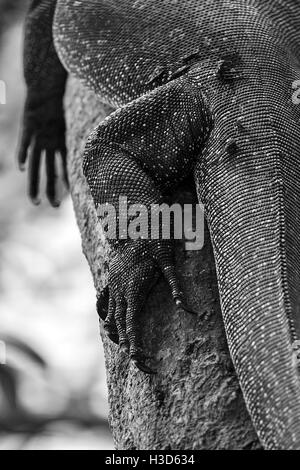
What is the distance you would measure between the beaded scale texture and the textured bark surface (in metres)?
0.06

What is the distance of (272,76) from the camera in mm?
3668

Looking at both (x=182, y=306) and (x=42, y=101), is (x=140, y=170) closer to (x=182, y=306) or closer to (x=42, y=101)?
(x=182, y=306)

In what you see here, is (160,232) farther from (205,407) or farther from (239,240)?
(205,407)

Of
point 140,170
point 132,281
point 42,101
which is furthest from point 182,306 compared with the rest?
point 42,101

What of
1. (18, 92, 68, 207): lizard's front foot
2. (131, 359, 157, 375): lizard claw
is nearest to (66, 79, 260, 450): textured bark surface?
(131, 359, 157, 375): lizard claw

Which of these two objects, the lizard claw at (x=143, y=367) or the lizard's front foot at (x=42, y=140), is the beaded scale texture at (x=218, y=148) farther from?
the lizard's front foot at (x=42, y=140)

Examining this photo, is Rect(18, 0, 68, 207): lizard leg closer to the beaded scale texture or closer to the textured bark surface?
the beaded scale texture

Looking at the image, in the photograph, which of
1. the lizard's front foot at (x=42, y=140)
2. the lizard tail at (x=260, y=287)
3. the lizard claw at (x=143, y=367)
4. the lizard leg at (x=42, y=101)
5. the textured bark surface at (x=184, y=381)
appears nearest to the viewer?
the lizard tail at (x=260, y=287)

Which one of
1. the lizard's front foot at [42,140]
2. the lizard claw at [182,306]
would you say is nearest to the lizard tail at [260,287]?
the lizard claw at [182,306]

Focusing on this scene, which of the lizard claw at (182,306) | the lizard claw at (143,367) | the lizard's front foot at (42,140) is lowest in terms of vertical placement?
the lizard's front foot at (42,140)

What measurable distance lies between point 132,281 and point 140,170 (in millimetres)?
431

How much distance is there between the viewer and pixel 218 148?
3.41 m

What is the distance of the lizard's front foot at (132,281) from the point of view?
3.20 m
